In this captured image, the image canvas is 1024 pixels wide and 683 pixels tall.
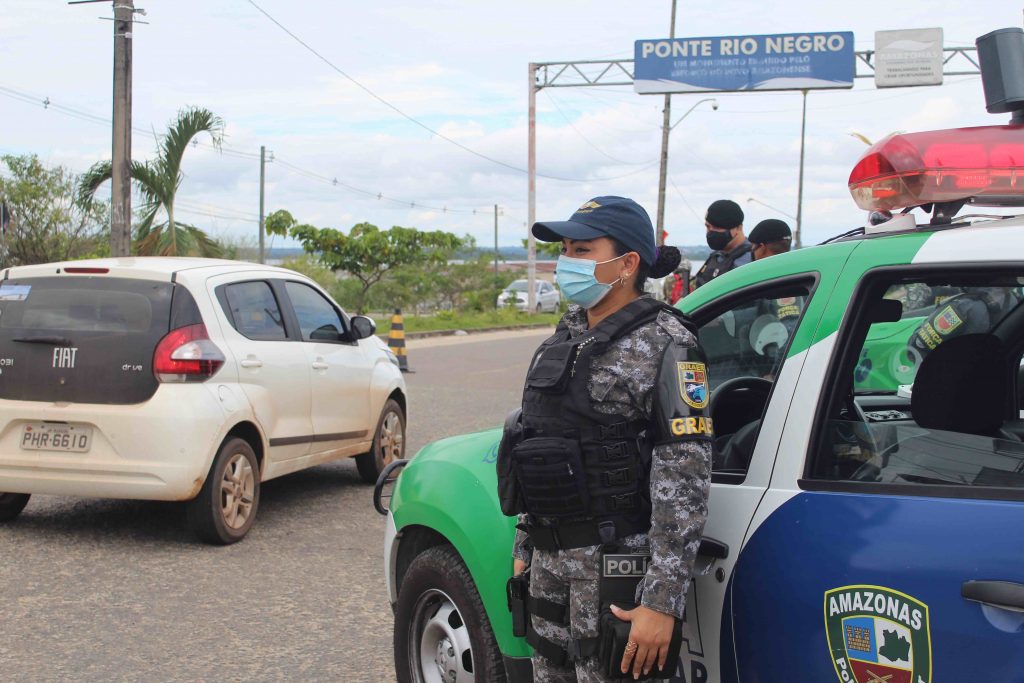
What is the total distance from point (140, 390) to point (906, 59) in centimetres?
2685

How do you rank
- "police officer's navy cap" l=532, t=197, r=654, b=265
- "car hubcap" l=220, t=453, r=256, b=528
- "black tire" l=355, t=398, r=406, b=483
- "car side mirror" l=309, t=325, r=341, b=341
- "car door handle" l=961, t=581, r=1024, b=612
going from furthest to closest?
"black tire" l=355, t=398, r=406, b=483
"car side mirror" l=309, t=325, r=341, b=341
"car hubcap" l=220, t=453, r=256, b=528
"police officer's navy cap" l=532, t=197, r=654, b=265
"car door handle" l=961, t=581, r=1024, b=612

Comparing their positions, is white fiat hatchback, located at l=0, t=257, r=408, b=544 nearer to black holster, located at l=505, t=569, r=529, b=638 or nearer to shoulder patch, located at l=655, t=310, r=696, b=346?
black holster, located at l=505, t=569, r=529, b=638

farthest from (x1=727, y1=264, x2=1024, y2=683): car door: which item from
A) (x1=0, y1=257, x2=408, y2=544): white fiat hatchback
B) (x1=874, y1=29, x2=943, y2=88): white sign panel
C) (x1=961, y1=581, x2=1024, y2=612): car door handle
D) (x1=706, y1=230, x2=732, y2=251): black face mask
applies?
(x1=874, y1=29, x2=943, y2=88): white sign panel

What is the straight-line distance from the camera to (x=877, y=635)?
233 cm

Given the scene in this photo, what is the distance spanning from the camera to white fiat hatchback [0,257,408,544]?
6.20m

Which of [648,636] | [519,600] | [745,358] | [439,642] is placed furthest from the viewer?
[745,358]

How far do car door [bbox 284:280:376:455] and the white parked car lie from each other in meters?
33.3

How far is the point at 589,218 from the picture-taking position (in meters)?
2.88

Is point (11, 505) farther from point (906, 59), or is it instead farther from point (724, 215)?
point (906, 59)

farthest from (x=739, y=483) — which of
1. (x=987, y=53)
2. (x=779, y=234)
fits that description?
(x=779, y=234)

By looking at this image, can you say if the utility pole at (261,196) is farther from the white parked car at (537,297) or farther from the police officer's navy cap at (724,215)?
the police officer's navy cap at (724,215)

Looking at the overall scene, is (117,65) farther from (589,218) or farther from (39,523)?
(589,218)

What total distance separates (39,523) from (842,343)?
581 centimetres

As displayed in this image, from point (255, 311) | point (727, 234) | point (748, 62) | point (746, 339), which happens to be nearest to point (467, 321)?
point (748, 62)
